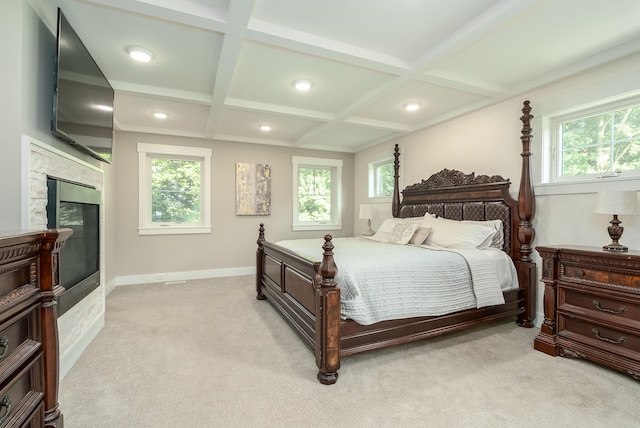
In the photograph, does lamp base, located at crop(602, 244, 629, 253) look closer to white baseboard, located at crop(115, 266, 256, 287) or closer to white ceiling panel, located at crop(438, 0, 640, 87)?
white ceiling panel, located at crop(438, 0, 640, 87)

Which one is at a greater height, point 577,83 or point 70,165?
point 577,83

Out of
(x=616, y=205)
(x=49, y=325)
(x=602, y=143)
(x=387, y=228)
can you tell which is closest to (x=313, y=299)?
(x=49, y=325)

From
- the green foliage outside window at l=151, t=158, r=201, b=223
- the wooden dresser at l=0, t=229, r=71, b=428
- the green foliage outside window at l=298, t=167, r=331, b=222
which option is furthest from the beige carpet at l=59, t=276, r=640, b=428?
the green foliage outside window at l=298, t=167, r=331, b=222

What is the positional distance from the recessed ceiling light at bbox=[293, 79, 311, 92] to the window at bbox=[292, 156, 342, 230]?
2516 millimetres

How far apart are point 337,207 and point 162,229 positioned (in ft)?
10.2

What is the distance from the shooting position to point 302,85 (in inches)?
117

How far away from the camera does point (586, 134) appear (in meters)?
2.74

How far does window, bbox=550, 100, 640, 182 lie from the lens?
8.02 feet

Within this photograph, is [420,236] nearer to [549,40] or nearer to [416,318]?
[416,318]

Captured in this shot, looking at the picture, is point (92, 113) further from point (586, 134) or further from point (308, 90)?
point (586, 134)

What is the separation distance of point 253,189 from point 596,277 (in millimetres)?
4490

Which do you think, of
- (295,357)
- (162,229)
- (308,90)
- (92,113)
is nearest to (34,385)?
(295,357)

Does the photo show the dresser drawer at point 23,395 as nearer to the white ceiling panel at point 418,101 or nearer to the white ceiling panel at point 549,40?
the white ceiling panel at point 549,40

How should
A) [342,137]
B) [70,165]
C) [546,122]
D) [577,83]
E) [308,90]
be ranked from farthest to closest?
[342,137], [308,90], [546,122], [577,83], [70,165]
